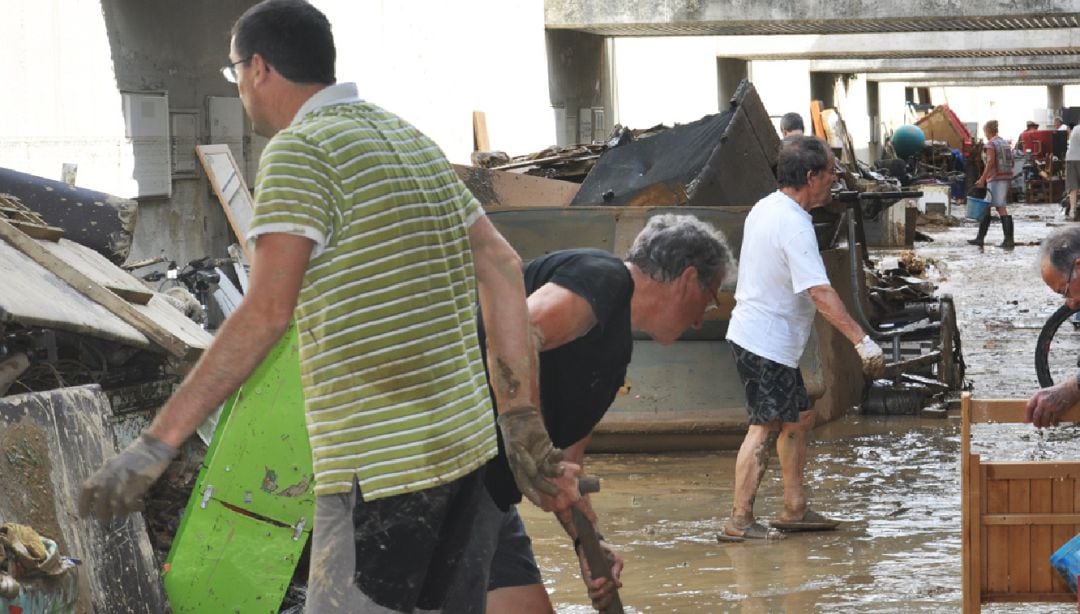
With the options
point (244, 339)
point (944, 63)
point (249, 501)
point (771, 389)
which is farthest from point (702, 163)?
point (944, 63)

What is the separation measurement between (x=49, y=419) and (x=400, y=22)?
9744mm

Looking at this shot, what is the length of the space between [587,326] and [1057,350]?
9.44 m

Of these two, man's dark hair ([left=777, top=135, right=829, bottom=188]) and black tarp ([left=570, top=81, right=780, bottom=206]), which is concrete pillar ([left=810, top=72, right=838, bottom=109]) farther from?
man's dark hair ([left=777, top=135, right=829, bottom=188])

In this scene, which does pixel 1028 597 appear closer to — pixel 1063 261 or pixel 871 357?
pixel 1063 261

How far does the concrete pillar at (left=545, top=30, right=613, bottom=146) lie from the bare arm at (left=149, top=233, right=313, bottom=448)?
16.5m

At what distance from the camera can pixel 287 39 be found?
3.13 meters

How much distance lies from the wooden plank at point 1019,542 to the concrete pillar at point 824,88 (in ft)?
104

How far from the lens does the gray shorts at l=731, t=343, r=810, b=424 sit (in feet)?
21.7

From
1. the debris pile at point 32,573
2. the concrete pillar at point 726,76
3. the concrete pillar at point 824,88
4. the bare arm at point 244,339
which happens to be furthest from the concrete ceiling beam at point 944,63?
the bare arm at point 244,339

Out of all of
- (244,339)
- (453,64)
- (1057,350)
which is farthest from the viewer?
(453,64)

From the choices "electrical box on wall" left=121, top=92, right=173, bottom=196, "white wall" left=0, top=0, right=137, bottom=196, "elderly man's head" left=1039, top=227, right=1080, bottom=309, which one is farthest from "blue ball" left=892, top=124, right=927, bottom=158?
"elderly man's head" left=1039, top=227, right=1080, bottom=309

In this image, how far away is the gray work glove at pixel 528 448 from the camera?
342cm

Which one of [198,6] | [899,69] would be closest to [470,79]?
[198,6]

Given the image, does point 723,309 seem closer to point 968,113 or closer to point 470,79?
point 470,79
